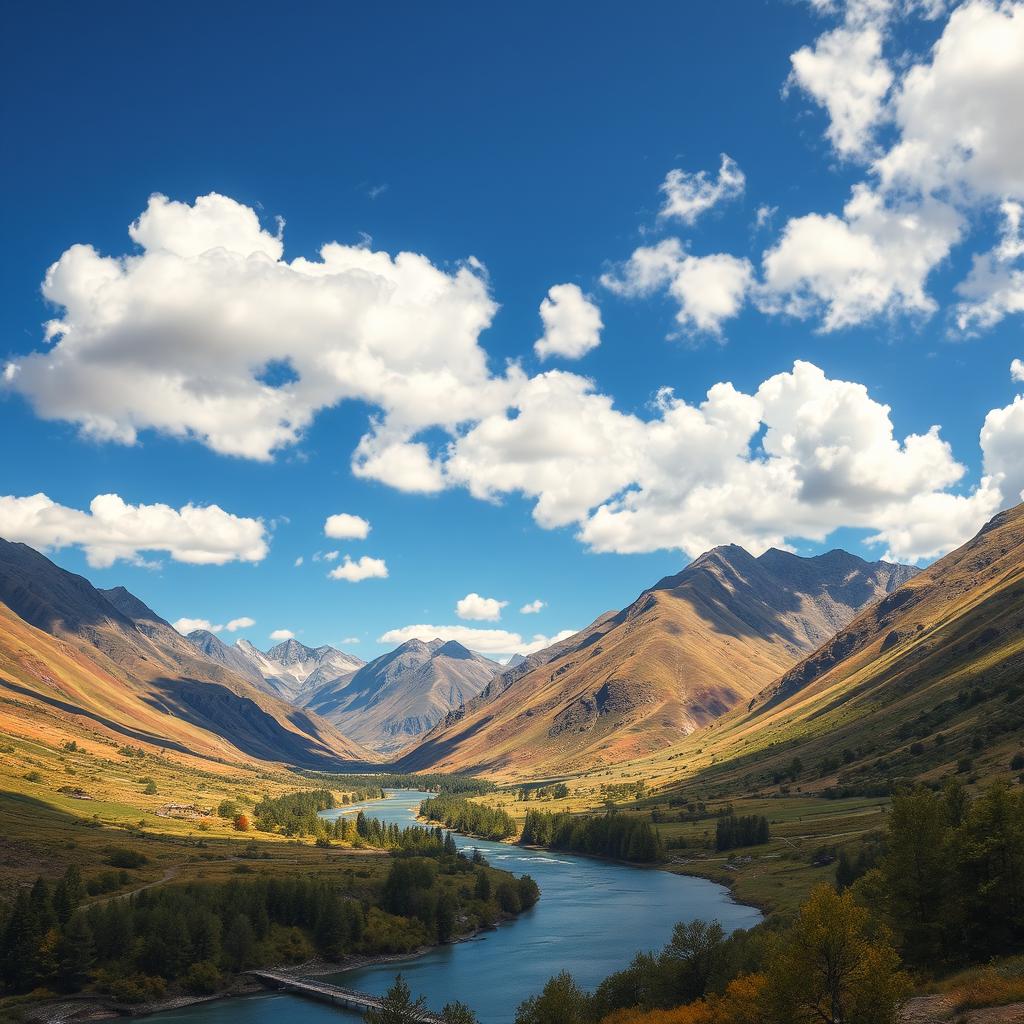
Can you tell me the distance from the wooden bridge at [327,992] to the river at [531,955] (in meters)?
1.81

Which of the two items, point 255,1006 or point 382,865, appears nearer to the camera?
point 255,1006

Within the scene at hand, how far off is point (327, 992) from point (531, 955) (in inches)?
1330

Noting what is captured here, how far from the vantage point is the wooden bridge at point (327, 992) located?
110 meters

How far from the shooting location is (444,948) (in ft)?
484

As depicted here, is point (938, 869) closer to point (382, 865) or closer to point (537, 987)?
point (537, 987)

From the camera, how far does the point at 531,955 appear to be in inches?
5285

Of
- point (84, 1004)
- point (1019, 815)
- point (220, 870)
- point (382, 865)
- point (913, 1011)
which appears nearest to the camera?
point (913, 1011)

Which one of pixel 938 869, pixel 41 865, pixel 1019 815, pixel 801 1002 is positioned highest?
pixel 1019 815

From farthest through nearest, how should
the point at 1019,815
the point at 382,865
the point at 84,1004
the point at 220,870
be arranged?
the point at 382,865
the point at 220,870
the point at 84,1004
the point at 1019,815

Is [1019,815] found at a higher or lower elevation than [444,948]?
higher

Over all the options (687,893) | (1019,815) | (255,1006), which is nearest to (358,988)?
(255,1006)

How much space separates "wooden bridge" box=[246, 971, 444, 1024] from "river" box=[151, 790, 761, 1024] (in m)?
1.81

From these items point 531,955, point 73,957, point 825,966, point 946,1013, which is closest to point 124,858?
point 73,957

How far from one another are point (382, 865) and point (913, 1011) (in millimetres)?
155291
